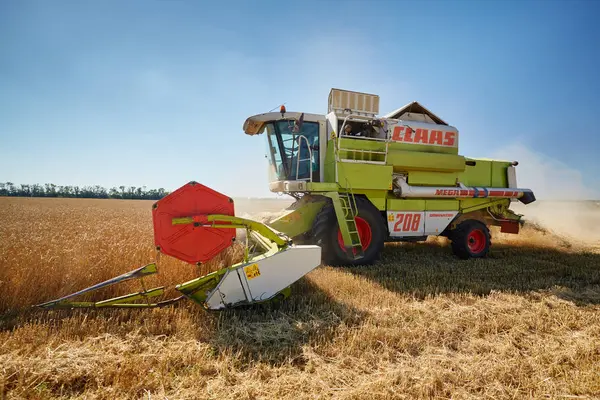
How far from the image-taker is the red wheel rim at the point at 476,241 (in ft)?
20.9

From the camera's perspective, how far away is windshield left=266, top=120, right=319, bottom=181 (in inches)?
213

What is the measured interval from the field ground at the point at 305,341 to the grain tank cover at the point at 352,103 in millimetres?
3081

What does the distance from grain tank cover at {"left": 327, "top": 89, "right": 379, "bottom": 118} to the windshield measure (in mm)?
508

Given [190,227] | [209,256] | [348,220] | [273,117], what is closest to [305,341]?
[209,256]

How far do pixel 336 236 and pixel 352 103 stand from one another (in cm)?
248

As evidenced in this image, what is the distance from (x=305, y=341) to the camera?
243 centimetres

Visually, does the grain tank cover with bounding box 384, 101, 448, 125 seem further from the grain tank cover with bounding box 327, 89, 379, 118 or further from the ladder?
the ladder

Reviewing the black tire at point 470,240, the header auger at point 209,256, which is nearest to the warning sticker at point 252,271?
the header auger at point 209,256

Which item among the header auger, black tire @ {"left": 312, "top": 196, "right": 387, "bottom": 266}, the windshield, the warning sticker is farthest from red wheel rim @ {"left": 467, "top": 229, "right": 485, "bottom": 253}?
the warning sticker

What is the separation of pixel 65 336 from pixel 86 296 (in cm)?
78

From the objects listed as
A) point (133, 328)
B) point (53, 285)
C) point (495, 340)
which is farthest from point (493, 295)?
point (53, 285)

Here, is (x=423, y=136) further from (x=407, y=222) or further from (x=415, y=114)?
(x=407, y=222)

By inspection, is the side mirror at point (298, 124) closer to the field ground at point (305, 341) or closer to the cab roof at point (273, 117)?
the cab roof at point (273, 117)

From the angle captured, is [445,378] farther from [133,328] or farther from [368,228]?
[368,228]
